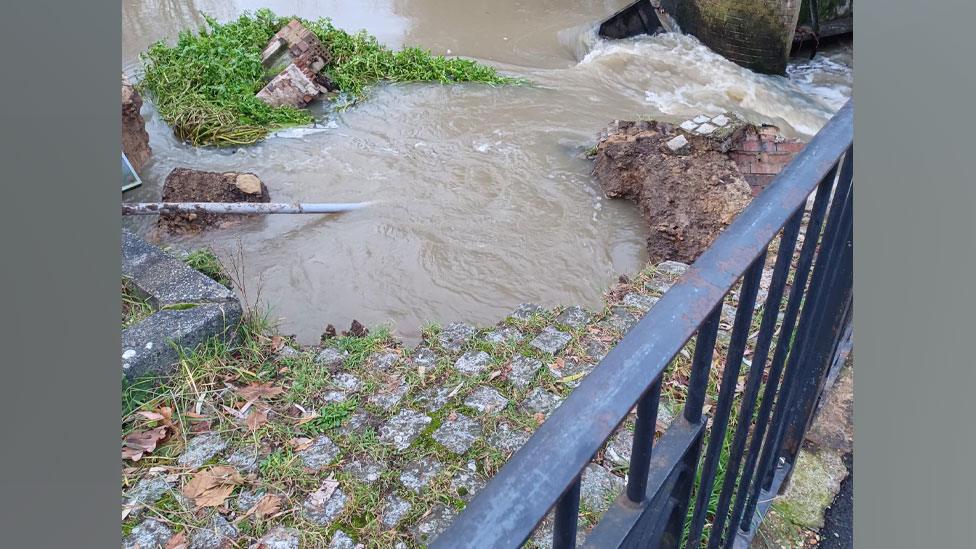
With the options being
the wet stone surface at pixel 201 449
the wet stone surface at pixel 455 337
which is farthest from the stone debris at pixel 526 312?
the wet stone surface at pixel 201 449

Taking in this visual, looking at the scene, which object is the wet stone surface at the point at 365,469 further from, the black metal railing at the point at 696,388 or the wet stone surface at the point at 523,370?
the black metal railing at the point at 696,388

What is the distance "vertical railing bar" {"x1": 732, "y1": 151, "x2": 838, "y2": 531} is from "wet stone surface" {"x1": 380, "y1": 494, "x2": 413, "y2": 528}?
126 centimetres

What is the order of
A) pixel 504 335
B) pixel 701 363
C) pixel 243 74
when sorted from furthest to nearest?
1. pixel 243 74
2. pixel 504 335
3. pixel 701 363

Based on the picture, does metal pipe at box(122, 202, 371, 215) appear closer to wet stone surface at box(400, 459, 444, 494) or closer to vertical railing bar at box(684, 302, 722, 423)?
wet stone surface at box(400, 459, 444, 494)

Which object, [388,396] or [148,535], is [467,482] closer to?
[388,396]

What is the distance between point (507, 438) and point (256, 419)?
1.15 metres

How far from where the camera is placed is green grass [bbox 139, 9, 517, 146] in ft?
23.2

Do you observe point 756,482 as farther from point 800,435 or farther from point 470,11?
point 470,11

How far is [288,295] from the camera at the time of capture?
15.7 ft

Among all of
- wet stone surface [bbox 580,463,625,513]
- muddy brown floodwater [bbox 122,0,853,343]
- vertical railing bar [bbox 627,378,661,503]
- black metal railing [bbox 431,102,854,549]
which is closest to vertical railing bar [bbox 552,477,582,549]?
black metal railing [bbox 431,102,854,549]

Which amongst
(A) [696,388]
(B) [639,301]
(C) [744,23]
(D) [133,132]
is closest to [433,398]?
(B) [639,301]

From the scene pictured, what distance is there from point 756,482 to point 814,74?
390 inches

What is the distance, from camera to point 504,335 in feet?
11.8

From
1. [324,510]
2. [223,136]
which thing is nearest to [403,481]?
[324,510]
